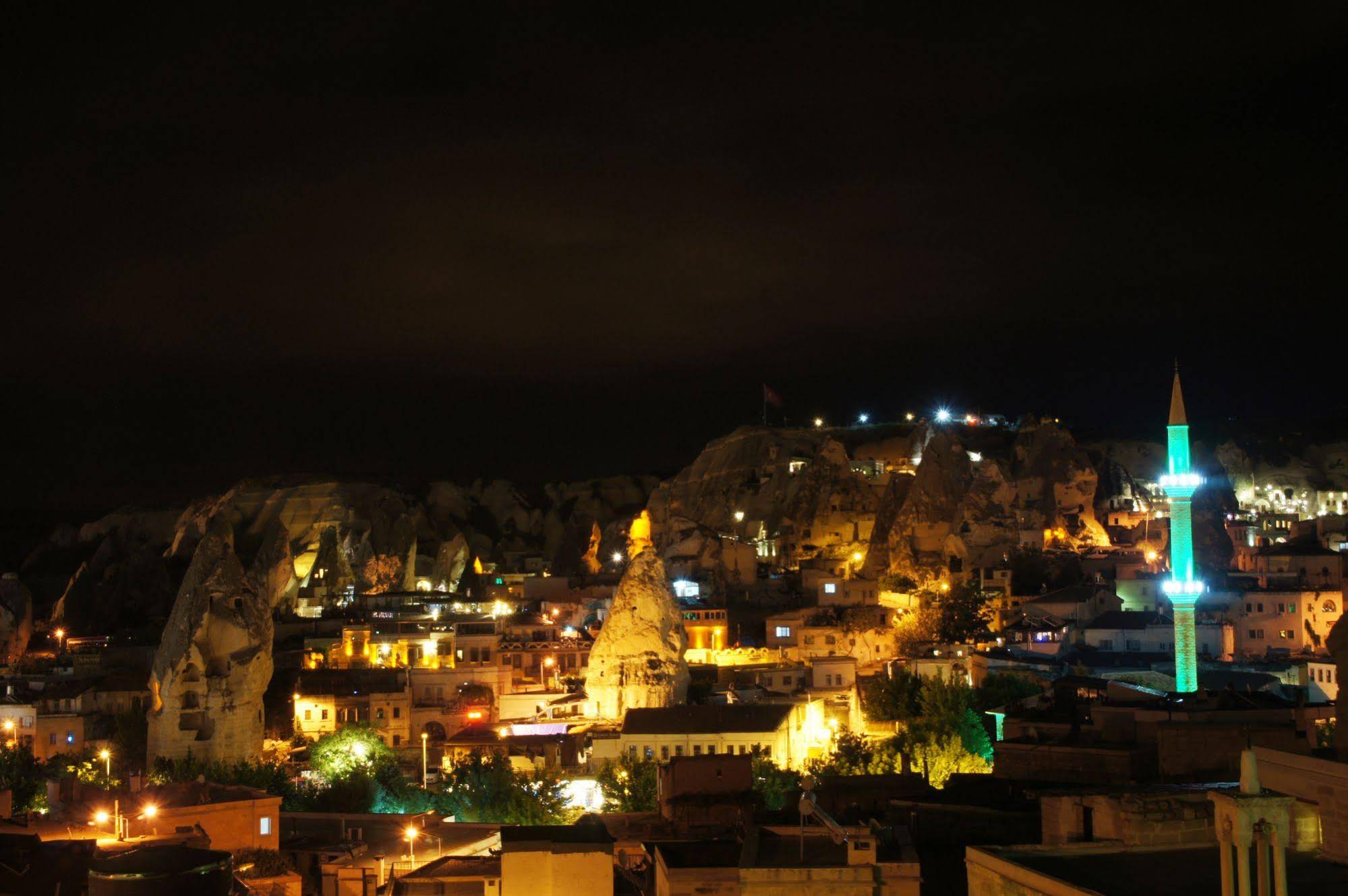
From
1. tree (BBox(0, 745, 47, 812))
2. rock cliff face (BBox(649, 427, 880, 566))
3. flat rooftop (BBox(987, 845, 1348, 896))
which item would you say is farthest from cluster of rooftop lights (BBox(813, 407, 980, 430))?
flat rooftop (BBox(987, 845, 1348, 896))

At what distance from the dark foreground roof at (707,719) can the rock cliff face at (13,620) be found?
4267 cm

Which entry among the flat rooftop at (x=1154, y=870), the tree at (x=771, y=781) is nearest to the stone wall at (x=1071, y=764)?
the tree at (x=771, y=781)

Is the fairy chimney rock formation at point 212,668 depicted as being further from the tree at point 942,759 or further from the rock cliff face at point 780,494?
the rock cliff face at point 780,494

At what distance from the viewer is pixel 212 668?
46.4 meters

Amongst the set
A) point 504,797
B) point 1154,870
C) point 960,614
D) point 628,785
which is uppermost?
point 960,614

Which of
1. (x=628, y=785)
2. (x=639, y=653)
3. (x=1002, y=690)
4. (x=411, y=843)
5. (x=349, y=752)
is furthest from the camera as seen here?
(x=639, y=653)

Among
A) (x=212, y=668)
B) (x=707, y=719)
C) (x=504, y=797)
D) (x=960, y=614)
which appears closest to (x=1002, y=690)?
(x=707, y=719)

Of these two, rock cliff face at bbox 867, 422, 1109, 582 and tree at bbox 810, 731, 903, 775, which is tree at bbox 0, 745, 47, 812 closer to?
tree at bbox 810, 731, 903, 775

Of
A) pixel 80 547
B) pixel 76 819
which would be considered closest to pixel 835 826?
pixel 76 819

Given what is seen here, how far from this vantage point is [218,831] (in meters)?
28.0

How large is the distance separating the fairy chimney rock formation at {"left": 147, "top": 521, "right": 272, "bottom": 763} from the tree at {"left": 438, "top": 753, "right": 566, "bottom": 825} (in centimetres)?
1171

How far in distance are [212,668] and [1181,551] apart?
32617mm

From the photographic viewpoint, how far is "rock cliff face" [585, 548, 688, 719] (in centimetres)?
4384

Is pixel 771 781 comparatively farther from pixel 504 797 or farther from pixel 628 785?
pixel 504 797
